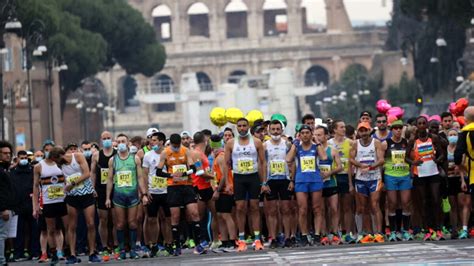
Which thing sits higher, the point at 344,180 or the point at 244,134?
the point at 244,134

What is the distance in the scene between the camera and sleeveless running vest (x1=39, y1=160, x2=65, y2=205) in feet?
85.3

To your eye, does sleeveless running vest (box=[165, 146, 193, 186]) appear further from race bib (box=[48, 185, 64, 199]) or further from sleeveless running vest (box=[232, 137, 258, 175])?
race bib (box=[48, 185, 64, 199])

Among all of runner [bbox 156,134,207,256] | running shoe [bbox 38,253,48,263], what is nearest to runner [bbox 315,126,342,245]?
runner [bbox 156,134,207,256]

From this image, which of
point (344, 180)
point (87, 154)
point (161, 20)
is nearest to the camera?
point (344, 180)

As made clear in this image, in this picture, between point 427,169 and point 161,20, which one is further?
point 161,20

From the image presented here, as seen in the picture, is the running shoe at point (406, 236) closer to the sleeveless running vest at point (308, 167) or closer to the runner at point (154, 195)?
the sleeveless running vest at point (308, 167)

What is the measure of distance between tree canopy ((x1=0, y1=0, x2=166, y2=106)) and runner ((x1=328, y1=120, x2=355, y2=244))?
3619cm

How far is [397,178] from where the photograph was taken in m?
26.5

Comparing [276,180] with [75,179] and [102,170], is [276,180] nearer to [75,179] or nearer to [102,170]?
[102,170]

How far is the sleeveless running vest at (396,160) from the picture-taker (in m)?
26.5

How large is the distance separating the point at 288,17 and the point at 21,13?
105193mm

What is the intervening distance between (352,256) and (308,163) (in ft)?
10.1

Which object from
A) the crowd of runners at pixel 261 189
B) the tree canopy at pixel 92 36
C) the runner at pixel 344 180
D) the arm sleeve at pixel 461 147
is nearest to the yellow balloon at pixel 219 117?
the crowd of runners at pixel 261 189


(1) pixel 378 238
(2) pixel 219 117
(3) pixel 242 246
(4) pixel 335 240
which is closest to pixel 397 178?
(1) pixel 378 238
